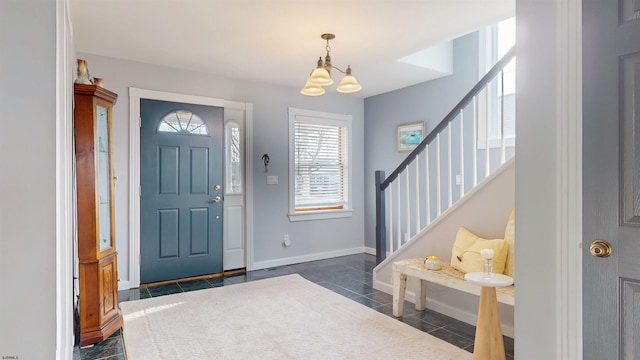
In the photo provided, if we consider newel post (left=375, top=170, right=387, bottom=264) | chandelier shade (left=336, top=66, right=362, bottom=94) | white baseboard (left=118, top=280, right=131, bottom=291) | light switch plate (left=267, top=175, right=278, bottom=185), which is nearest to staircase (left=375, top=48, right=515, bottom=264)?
newel post (left=375, top=170, right=387, bottom=264)

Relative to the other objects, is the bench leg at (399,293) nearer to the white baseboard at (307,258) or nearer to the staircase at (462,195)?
the staircase at (462,195)

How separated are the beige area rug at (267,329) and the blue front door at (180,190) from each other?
0.62m

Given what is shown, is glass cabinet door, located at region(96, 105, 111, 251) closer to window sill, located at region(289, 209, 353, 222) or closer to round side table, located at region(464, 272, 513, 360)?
window sill, located at region(289, 209, 353, 222)

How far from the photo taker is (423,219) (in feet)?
15.6

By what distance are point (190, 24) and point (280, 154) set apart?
7.07 ft

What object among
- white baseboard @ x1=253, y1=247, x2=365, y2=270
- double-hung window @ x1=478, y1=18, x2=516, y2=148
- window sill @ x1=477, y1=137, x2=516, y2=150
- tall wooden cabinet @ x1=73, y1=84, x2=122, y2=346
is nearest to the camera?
tall wooden cabinet @ x1=73, y1=84, x2=122, y2=346

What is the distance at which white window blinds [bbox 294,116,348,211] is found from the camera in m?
5.02

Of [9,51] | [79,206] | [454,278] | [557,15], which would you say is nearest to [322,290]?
[454,278]

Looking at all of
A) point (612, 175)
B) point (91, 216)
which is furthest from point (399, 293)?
point (91, 216)

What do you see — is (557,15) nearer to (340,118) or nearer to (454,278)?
(454,278)

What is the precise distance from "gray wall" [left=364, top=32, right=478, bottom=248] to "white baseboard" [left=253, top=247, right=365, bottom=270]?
0.29 m

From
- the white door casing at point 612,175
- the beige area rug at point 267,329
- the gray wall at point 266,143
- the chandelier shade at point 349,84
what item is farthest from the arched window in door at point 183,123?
the white door casing at point 612,175

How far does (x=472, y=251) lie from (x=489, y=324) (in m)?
0.62

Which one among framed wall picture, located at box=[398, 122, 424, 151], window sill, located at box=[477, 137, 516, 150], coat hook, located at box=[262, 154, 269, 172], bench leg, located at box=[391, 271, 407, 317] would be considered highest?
framed wall picture, located at box=[398, 122, 424, 151]
